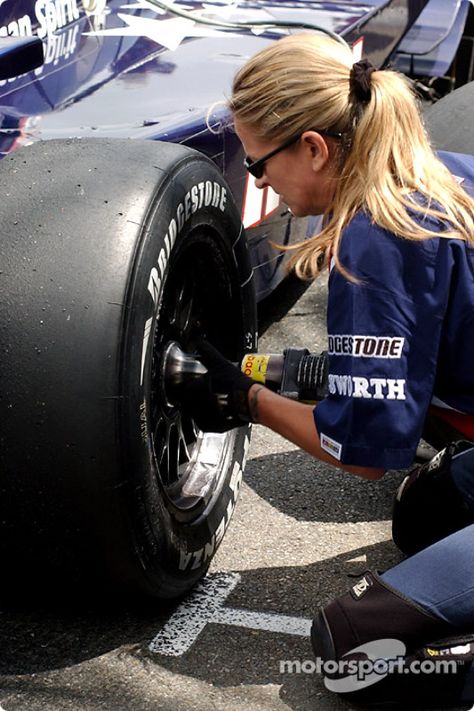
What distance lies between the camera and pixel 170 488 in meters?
2.54

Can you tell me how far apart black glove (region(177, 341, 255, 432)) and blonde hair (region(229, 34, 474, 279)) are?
0.98ft

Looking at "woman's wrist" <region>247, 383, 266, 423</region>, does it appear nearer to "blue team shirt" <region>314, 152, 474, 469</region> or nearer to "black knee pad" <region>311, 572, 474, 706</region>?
"blue team shirt" <region>314, 152, 474, 469</region>

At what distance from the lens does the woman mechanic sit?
202 centimetres

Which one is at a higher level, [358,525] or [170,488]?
[170,488]

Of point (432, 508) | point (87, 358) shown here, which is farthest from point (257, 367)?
point (87, 358)

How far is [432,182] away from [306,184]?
23 centimetres

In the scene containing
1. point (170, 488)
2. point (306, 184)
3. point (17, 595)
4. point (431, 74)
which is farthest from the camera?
point (431, 74)

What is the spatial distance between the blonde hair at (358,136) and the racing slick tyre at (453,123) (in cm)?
130

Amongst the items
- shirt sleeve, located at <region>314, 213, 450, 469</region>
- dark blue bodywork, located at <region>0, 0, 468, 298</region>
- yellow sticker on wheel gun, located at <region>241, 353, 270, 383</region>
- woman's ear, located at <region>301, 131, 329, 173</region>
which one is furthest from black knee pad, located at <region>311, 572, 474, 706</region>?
dark blue bodywork, located at <region>0, 0, 468, 298</region>

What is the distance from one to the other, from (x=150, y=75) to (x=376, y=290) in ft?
4.19

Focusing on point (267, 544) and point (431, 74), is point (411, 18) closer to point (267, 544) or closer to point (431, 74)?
point (431, 74)

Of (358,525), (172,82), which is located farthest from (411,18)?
(358,525)

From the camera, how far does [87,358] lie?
1955mm

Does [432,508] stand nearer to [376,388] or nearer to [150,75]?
[376,388]
